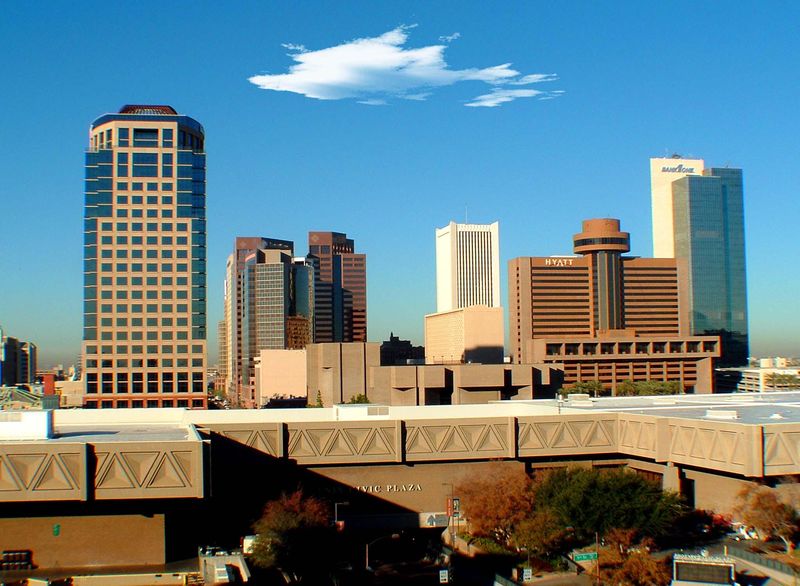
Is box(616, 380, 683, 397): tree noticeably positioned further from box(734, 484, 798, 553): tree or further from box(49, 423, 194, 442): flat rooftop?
box(49, 423, 194, 442): flat rooftop

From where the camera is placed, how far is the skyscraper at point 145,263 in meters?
138

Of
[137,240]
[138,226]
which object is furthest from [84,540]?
[138,226]

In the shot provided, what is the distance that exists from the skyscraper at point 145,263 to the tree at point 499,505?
8559 centimetres

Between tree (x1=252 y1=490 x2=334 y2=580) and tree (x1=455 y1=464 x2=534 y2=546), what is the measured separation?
35.3ft

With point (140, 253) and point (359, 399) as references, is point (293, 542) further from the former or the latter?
point (359, 399)

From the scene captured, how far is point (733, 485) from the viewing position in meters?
62.0

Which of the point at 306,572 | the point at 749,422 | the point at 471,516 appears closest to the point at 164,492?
the point at 306,572

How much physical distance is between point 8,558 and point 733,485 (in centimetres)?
4870

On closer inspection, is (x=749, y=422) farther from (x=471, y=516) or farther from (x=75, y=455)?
(x=75, y=455)

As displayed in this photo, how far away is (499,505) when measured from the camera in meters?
57.1

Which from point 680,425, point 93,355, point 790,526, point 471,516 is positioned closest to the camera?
point 790,526

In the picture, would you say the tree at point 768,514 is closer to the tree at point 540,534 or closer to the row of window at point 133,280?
the tree at point 540,534

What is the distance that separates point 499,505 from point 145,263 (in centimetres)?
9693

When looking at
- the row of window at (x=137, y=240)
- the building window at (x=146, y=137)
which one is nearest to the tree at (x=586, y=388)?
the row of window at (x=137, y=240)
